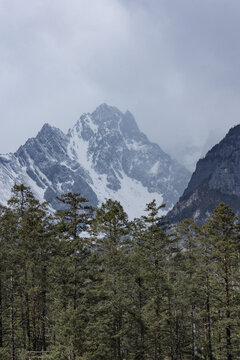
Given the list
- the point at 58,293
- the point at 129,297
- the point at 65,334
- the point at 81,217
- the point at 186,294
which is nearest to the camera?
the point at 65,334

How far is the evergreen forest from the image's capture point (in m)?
22.0

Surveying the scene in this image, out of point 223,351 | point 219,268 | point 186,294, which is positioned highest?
point 219,268

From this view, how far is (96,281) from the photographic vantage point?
24312 millimetres

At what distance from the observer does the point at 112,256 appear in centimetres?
2519

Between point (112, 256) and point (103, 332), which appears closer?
point (103, 332)

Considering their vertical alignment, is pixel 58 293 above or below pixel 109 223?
below

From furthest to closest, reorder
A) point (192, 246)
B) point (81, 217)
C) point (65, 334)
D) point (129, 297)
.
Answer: point (192, 246), point (81, 217), point (129, 297), point (65, 334)

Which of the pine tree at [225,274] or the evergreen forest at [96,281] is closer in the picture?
the evergreen forest at [96,281]

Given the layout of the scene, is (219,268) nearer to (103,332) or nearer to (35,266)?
(103,332)

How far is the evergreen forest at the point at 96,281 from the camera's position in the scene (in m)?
22.0

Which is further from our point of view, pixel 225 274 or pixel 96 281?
pixel 96 281

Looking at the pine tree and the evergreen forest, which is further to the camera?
the pine tree

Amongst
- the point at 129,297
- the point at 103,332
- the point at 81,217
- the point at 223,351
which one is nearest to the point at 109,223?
the point at 81,217

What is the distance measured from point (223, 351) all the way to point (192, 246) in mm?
12879
